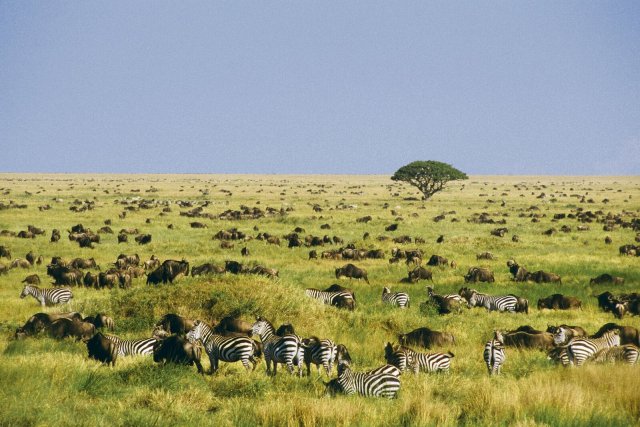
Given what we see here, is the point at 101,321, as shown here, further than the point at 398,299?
No

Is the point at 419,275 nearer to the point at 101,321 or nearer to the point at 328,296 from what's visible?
the point at 328,296

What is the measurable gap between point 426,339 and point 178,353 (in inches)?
291

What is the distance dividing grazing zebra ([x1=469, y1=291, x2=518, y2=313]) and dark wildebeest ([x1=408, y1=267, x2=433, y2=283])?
4.97m

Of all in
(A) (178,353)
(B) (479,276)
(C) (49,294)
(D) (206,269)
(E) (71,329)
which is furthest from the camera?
(B) (479,276)

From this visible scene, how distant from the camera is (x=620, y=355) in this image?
1369 cm

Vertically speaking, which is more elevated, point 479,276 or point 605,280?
point 605,280

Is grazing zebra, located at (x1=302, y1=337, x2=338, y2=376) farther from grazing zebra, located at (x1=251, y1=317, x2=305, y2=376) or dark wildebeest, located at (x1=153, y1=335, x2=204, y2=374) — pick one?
dark wildebeest, located at (x1=153, y1=335, x2=204, y2=374)

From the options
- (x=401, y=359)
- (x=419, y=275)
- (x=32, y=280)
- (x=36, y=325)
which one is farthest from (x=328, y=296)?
(x=32, y=280)

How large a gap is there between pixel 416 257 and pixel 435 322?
14.1 m

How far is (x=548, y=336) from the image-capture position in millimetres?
16734

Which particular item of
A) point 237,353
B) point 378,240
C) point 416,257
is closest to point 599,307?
point 416,257

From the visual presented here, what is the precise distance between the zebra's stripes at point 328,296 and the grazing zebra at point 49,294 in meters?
9.49

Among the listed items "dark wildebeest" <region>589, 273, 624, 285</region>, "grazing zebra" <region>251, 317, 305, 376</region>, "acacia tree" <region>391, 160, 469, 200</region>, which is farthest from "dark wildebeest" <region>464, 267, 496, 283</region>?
"acacia tree" <region>391, 160, 469, 200</region>

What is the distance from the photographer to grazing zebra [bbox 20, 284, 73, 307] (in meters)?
22.1
